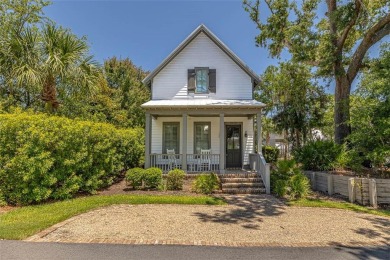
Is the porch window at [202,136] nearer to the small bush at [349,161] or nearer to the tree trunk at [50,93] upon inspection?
the small bush at [349,161]

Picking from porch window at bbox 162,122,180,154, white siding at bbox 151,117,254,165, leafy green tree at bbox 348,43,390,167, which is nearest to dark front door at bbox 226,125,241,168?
white siding at bbox 151,117,254,165

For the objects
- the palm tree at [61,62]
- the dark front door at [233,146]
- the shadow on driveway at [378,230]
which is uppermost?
the palm tree at [61,62]

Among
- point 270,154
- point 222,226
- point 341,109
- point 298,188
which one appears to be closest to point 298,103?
point 270,154

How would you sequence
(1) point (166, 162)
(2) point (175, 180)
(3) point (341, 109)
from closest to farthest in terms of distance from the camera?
(2) point (175, 180) < (1) point (166, 162) < (3) point (341, 109)

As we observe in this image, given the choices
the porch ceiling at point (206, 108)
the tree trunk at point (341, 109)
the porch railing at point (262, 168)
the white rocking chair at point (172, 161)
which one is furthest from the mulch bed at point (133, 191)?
the tree trunk at point (341, 109)

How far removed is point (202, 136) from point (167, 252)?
9876 millimetres

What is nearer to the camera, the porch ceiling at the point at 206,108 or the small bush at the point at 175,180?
the small bush at the point at 175,180

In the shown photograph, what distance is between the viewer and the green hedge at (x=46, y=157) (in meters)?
6.81

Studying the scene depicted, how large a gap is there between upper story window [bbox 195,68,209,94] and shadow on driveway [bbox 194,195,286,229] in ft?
21.8

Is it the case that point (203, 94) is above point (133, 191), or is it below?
above

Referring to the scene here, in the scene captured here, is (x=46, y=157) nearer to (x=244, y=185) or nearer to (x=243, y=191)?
(x=243, y=191)

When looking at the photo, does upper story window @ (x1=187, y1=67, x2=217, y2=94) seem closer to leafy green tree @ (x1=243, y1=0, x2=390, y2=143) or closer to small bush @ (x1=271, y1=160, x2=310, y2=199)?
leafy green tree @ (x1=243, y1=0, x2=390, y2=143)

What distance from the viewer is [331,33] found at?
1344cm

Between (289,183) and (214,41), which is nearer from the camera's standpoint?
(289,183)
